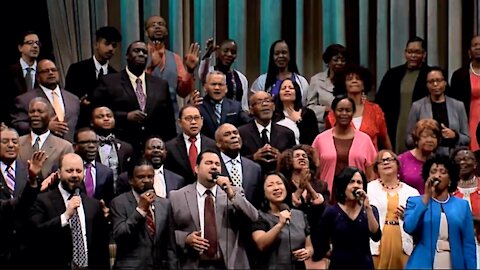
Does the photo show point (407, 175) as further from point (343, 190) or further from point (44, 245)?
point (44, 245)

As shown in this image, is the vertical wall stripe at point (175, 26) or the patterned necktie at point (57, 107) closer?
the patterned necktie at point (57, 107)

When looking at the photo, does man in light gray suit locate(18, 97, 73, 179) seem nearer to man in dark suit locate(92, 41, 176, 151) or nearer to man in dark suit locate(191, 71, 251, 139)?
man in dark suit locate(92, 41, 176, 151)

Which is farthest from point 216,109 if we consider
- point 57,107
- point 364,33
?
point 364,33

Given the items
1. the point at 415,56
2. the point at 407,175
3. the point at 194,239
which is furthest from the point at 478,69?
the point at 194,239

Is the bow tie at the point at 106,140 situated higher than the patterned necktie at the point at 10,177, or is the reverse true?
the bow tie at the point at 106,140

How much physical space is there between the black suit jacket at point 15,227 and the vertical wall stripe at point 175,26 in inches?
133

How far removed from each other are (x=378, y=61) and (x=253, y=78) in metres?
0.99

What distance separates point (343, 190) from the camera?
9.72 m

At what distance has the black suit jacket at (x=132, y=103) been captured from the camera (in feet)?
36.0

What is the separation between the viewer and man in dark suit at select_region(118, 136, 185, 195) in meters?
10.3

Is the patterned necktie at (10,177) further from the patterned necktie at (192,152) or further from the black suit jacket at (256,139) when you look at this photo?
the black suit jacket at (256,139)

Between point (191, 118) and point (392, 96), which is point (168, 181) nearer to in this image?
point (191, 118)

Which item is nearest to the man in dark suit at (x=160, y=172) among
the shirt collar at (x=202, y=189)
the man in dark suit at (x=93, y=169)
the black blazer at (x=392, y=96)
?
the man in dark suit at (x=93, y=169)

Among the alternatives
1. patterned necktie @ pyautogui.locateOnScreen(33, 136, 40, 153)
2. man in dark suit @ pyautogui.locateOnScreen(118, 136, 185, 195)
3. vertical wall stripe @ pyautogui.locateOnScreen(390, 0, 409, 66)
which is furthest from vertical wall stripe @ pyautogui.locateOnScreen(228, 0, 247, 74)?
patterned necktie @ pyautogui.locateOnScreen(33, 136, 40, 153)
